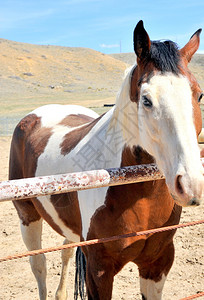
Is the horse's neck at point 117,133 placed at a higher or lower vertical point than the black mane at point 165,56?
lower

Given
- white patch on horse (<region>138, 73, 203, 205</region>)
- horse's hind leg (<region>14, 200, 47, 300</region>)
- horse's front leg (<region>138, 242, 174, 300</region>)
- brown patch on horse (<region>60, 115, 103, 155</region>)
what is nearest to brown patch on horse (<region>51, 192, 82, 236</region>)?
brown patch on horse (<region>60, 115, 103, 155</region>)

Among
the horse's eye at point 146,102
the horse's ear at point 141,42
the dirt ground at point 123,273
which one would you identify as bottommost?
the dirt ground at point 123,273

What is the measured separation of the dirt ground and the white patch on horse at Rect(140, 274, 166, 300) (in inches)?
35.8

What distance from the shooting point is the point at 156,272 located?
7.12ft

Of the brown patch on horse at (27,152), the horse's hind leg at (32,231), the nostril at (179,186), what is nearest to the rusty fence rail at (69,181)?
the nostril at (179,186)

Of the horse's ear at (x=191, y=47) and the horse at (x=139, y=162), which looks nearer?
the horse at (x=139, y=162)

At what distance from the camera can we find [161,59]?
156 centimetres

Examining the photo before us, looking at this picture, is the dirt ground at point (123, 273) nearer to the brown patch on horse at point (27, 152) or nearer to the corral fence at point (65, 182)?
the brown patch on horse at point (27, 152)

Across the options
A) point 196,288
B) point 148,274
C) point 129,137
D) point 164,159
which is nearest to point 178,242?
point 196,288

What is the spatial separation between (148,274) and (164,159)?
1.10 m

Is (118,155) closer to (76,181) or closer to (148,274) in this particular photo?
(76,181)

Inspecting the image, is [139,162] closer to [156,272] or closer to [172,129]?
[172,129]

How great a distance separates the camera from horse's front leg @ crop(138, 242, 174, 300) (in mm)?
2139

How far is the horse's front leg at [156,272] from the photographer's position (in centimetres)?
214
